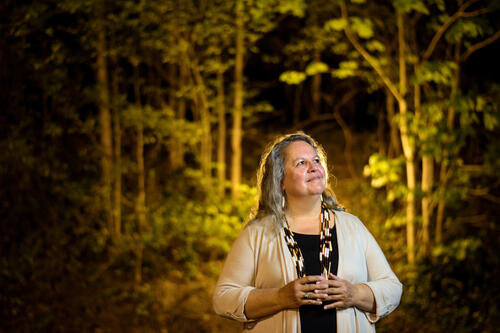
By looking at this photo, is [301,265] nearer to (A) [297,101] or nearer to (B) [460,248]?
(B) [460,248]

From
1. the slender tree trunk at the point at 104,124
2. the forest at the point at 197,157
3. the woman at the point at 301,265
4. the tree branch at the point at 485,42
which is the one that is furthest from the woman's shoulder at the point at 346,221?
the slender tree trunk at the point at 104,124

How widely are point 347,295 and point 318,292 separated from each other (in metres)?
0.15

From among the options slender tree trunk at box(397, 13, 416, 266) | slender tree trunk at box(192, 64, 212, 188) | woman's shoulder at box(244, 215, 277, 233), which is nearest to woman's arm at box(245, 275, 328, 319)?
woman's shoulder at box(244, 215, 277, 233)

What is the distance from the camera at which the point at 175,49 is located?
6590 millimetres

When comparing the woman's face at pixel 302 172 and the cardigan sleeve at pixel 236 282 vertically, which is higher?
the woman's face at pixel 302 172

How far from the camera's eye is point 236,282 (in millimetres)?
2113

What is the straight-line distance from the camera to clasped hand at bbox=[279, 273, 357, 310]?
6.23 feet

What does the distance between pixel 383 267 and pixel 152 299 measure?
4.29 meters

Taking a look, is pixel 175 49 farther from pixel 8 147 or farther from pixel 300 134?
pixel 300 134

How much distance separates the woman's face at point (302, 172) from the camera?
84.2 inches

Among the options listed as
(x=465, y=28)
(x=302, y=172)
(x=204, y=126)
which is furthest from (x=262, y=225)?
(x=204, y=126)

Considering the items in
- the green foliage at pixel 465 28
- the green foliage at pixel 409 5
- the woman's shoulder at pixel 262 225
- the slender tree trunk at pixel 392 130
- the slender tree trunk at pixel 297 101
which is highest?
the slender tree trunk at pixel 297 101

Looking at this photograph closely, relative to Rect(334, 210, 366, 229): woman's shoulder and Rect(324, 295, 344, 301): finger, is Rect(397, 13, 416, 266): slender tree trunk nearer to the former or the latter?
Rect(334, 210, 366, 229): woman's shoulder

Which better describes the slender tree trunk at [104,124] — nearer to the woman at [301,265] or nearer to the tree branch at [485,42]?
the woman at [301,265]
